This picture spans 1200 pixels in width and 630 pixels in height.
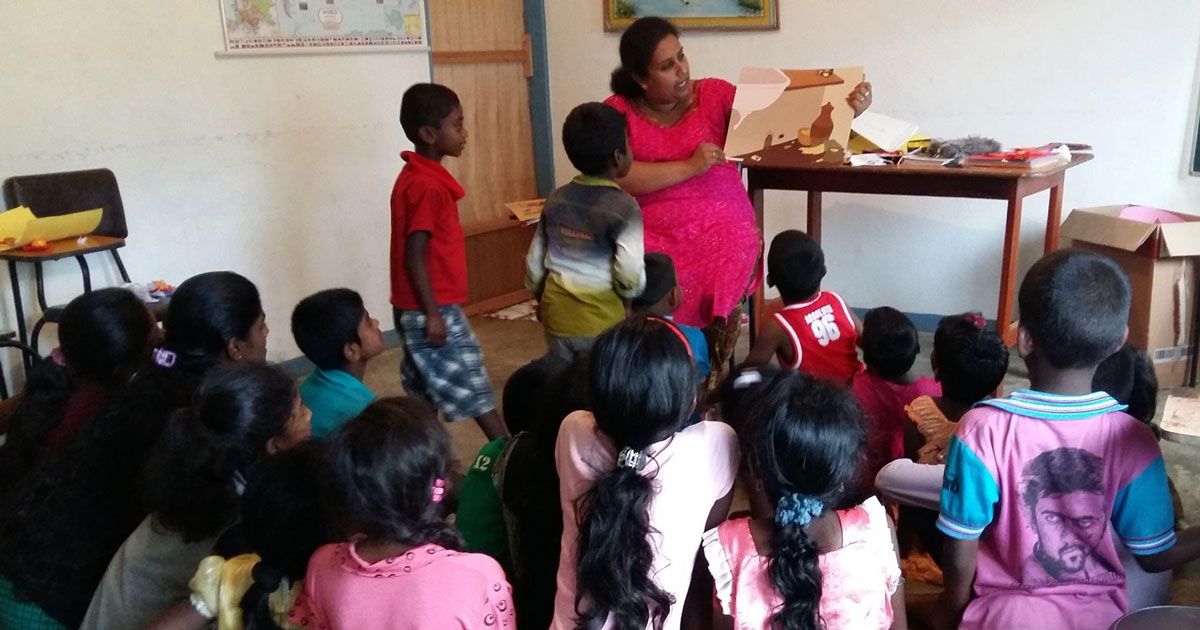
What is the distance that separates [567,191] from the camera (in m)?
2.44

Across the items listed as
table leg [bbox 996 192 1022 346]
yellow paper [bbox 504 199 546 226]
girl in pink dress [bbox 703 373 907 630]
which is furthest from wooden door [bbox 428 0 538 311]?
girl in pink dress [bbox 703 373 907 630]

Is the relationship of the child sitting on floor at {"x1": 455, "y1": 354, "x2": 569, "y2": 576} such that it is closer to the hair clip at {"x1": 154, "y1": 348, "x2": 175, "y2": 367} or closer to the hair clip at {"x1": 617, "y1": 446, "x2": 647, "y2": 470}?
the hair clip at {"x1": 617, "y1": 446, "x2": 647, "y2": 470}

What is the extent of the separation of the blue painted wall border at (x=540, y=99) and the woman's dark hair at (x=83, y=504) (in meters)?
3.51

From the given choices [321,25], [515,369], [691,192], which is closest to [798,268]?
[691,192]

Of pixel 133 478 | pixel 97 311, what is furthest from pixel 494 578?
pixel 97 311

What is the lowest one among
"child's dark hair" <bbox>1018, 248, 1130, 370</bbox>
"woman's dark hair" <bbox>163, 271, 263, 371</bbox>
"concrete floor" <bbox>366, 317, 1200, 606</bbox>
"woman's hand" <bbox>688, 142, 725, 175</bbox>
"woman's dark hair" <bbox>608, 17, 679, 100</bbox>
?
"concrete floor" <bbox>366, 317, 1200, 606</bbox>

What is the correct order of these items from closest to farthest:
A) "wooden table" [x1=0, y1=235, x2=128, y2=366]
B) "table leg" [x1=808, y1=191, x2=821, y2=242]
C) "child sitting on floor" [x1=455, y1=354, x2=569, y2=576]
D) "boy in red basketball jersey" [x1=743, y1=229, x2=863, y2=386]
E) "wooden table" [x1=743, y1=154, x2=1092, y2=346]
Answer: "child sitting on floor" [x1=455, y1=354, x2=569, y2=576] < "boy in red basketball jersey" [x1=743, y1=229, x2=863, y2=386] < "wooden table" [x1=0, y1=235, x2=128, y2=366] < "wooden table" [x1=743, y1=154, x2=1092, y2=346] < "table leg" [x1=808, y1=191, x2=821, y2=242]

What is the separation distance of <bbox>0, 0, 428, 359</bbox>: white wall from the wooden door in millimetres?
265

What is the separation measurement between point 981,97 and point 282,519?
3516 millimetres

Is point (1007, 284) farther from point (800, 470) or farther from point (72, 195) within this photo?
point (72, 195)

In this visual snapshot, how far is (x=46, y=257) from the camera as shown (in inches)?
115

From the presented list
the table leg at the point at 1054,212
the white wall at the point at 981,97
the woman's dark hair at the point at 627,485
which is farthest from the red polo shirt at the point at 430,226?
the white wall at the point at 981,97

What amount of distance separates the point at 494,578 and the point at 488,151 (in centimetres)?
377

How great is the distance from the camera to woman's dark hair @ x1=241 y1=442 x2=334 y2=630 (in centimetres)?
137
